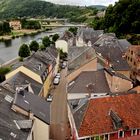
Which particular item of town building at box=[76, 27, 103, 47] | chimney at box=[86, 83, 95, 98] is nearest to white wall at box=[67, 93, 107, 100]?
chimney at box=[86, 83, 95, 98]

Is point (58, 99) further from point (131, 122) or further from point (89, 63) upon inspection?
point (131, 122)

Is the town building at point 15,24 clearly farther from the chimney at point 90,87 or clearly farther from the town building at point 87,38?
the chimney at point 90,87

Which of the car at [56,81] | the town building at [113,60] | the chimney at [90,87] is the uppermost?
the town building at [113,60]

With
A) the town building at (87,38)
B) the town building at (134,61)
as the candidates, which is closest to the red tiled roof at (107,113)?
the town building at (134,61)

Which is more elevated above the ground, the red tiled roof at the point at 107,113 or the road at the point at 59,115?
the red tiled roof at the point at 107,113

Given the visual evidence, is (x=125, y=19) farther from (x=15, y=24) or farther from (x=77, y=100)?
(x=15, y=24)

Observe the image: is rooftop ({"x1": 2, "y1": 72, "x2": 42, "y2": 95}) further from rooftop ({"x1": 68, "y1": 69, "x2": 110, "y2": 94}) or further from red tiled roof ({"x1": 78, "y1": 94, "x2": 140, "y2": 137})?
red tiled roof ({"x1": 78, "y1": 94, "x2": 140, "y2": 137})

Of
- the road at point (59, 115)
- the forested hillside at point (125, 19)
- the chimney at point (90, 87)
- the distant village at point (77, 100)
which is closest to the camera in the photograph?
the distant village at point (77, 100)

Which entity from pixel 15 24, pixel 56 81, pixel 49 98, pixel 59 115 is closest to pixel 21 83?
pixel 59 115
